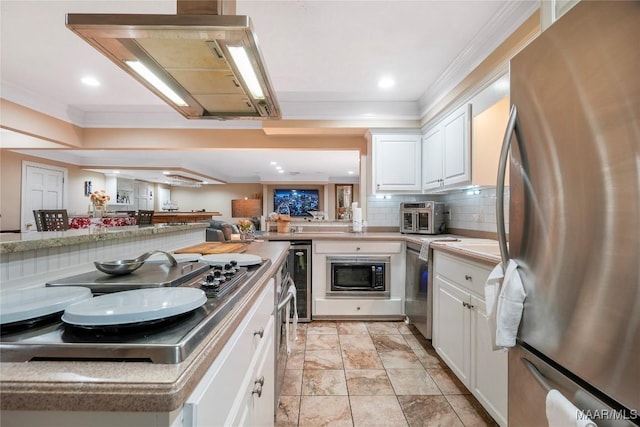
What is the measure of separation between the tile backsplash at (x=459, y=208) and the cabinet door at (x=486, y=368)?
0.91m

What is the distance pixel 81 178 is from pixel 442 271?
8.66 m

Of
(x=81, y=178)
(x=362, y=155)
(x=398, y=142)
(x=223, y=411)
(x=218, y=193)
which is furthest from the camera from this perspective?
(x=218, y=193)

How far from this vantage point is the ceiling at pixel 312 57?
183cm

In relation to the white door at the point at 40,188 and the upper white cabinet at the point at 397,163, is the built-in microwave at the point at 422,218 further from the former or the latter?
the white door at the point at 40,188

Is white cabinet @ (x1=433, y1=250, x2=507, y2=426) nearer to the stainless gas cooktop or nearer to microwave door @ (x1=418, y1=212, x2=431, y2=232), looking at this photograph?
microwave door @ (x1=418, y1=212, x2=431, y2=232)

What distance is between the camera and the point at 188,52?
1.14 metres

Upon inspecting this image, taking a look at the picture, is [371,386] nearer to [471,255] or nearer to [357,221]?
[471,255]

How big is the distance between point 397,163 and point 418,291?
1460mm

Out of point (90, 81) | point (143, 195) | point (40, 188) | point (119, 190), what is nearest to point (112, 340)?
point (90, 81)

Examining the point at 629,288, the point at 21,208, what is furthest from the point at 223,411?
the point at 21,208

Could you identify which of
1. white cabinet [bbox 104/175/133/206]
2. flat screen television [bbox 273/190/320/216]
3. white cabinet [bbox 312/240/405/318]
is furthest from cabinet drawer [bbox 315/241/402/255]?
white cabinet [bbox 104/175/133/206]

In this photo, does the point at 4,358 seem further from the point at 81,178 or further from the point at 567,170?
the point at 81,178

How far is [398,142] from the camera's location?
3289mm

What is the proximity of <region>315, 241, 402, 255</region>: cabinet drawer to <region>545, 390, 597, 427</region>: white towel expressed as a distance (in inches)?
85.8
